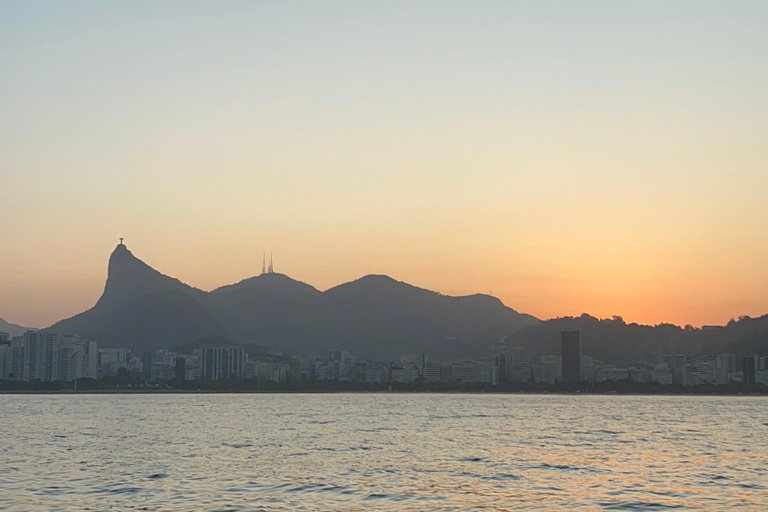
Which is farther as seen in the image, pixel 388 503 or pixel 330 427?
pixel 330 427

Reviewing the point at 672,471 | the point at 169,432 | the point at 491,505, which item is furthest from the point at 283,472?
the point at 169,432

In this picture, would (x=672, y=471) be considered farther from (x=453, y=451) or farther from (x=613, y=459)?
(x=453, y=451)

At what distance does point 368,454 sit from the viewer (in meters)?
68.5

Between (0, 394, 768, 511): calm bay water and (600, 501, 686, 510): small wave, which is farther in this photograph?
(0, 394, 768, 511): calm bay water

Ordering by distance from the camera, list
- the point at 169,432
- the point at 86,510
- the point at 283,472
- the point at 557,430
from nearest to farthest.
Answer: the point at 86,510 < the point at 283,472 < the point at 169,432 < the point at 557,430

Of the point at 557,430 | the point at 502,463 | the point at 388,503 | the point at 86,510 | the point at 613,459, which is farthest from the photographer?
the point at 557,430

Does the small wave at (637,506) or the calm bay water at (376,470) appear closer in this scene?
the small wave at (637,506)

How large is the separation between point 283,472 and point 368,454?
14232mm

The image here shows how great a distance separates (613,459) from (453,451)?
13616mm

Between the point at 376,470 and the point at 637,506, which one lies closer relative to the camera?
the point at 637,506

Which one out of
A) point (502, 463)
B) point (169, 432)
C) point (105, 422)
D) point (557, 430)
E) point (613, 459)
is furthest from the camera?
point (105, 422)

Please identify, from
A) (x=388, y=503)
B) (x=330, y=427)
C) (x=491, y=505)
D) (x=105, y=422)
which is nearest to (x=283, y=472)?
(x=388, y=503)

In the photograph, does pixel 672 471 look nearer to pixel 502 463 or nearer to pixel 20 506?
pixel 502 463

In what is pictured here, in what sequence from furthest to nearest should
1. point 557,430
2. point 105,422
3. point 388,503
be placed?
point 105,422 → point 557,430 → point 388,503
